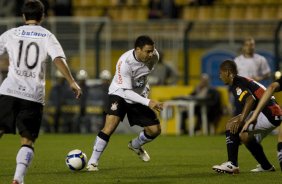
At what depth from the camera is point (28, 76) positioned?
34.9 feet

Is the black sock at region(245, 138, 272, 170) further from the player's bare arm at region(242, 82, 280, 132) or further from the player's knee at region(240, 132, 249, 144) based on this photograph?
the player's bare arm at region(242, 82, 280, 132)

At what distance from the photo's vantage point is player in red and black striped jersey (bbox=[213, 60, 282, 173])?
12.2 m

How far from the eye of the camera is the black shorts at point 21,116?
1047 cm

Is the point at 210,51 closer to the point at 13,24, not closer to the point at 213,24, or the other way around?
the point at 213,24

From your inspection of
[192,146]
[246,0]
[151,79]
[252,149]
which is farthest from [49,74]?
[252,149]

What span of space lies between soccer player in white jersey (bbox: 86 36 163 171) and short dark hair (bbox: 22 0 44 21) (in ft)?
9.11

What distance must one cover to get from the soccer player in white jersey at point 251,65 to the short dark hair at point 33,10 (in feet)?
35.1

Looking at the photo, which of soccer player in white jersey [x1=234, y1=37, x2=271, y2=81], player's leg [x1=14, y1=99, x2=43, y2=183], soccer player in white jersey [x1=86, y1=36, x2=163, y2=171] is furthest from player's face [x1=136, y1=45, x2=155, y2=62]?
soccer player in white jersey [x1=234, y1=37, x2=271, y2=81]

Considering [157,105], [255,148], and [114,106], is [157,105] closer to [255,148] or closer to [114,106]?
[255,148]

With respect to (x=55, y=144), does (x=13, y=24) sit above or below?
above

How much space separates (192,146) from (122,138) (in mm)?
3916

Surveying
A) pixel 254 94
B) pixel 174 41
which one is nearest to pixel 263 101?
pixel 254 94

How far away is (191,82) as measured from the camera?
28016 mm

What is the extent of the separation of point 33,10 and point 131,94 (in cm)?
300
